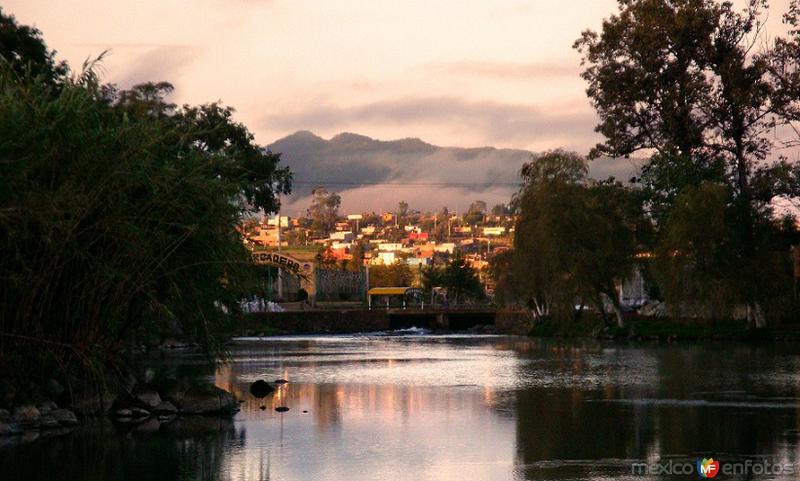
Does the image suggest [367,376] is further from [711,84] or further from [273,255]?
[273,255]

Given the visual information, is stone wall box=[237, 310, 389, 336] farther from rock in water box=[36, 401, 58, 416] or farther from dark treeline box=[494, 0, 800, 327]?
rock in water box=[36, 401, 58, 416]

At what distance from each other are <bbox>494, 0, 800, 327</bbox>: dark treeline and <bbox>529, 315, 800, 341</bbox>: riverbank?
3.74 feet

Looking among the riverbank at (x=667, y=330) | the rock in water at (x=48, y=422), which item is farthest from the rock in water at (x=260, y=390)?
the riverbank at (x=667, y=330)

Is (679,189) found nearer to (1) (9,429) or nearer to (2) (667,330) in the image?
(2) (667,330)

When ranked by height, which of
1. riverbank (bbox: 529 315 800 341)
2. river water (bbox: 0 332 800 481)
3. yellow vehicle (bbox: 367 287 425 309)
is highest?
yellow vehicle (bbox: 367 287 425 309)

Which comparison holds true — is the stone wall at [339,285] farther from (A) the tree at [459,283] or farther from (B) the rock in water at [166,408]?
(B) the rock in water at [166,408]

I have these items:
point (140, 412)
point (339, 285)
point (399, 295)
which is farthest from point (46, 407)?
point (399, 295)

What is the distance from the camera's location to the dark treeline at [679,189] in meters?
70.9

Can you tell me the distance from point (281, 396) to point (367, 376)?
901 cm

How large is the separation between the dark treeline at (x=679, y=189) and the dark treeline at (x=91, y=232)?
45.6 m

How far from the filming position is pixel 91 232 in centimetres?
2697

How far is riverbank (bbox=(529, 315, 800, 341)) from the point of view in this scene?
7281cm

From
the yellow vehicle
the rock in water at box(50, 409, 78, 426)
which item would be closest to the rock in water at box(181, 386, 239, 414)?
the rock in water at box(50, 409, 78, 426)

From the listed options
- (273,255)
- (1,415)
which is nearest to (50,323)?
(1,415)
